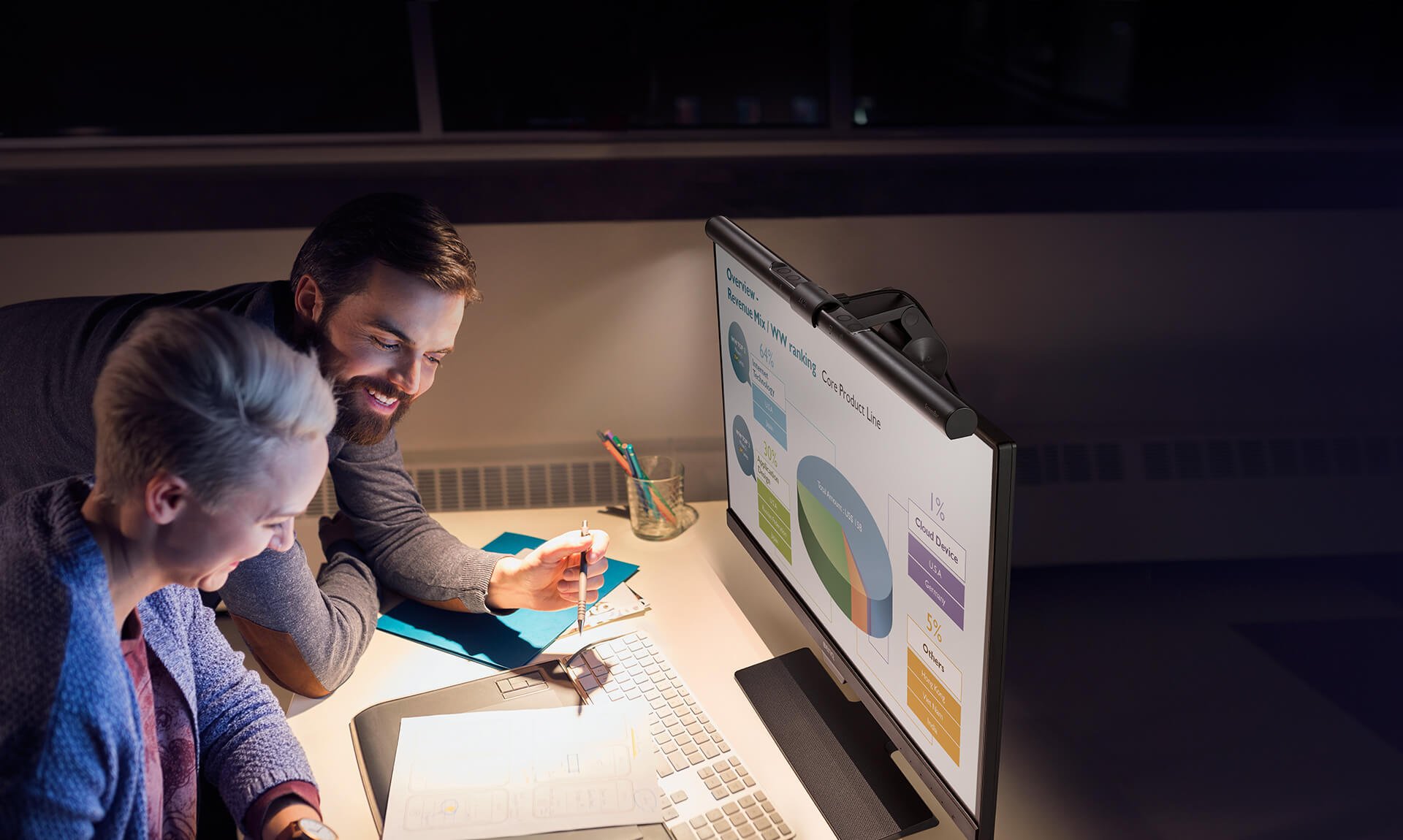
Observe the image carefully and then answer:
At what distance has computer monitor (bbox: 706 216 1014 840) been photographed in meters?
0.86

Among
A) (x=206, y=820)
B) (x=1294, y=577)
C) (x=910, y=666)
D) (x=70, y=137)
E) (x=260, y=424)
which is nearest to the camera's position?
(x=260, y=424)

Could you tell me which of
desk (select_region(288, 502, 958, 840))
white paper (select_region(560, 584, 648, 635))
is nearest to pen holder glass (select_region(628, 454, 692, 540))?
desk (select_region(288, 502, 958, 840))

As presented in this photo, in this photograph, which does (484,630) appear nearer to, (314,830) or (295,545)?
(295,545)

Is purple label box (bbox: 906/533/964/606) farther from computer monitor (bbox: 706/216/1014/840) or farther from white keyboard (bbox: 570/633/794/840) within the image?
white keyboard (bbox: 570/633/794/840)

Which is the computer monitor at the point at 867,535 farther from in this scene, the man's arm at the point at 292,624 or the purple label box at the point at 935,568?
the man's arm at the point at 292,624

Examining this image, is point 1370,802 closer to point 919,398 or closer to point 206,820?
point 919,398

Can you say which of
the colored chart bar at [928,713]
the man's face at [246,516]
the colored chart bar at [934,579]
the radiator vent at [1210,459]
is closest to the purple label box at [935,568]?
the colored chart bar at [934,579]

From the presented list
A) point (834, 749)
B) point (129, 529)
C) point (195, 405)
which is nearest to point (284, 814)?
point (129, 529)

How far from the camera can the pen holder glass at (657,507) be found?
1704 mm

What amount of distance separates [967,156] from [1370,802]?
135 cm

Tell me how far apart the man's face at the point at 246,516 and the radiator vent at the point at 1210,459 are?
1756 millimetres

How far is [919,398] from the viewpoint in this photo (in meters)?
0.86

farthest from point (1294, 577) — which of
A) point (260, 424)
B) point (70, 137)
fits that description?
point (70, 137)

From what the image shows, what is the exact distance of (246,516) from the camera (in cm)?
88
